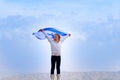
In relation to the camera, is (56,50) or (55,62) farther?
(55,62)

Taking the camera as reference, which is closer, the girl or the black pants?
the girl

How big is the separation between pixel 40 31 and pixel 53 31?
1428 millimetres

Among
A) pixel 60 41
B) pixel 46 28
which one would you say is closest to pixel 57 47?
pixel 60 41

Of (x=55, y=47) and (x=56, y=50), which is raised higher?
(x=55, y=47)

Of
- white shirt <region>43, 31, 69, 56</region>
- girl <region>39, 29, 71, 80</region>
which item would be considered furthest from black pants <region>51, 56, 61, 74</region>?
white shirt <region>43, 31, 69, 56</region>

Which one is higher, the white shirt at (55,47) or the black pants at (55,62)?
the white shirt at (55,47)

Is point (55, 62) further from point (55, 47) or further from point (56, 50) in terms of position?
point (55, 47)

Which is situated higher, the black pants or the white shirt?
the white shirt

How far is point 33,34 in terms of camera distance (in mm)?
38281

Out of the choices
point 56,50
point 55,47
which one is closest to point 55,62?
point 56,50

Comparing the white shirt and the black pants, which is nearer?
the white shirt

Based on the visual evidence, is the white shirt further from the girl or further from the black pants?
the black pants

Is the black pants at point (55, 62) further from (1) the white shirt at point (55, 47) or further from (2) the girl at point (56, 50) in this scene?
(1) the white shirt at point (55, 47)

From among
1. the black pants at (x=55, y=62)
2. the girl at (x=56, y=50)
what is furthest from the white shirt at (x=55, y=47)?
the black pants at (x=55, y=62)
